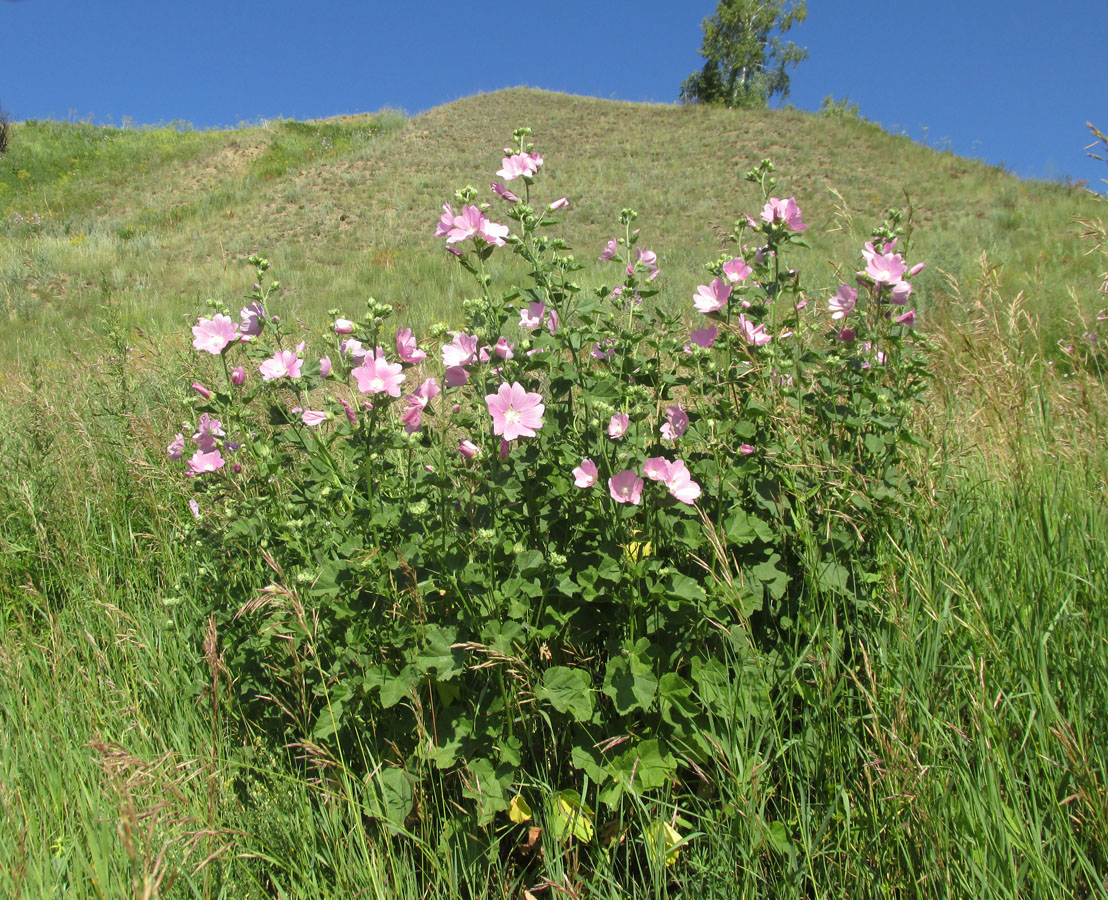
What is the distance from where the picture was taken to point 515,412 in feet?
4.83

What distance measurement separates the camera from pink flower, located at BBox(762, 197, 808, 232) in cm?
182

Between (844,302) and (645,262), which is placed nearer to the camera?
(645,262)

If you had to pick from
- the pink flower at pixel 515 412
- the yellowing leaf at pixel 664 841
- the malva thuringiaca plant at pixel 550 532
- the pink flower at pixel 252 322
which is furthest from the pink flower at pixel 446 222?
the yellowing leaf at pixel 664 841

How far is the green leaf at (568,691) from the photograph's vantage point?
1.36m

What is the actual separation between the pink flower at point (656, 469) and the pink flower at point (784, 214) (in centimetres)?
89

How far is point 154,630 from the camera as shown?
7.19ft

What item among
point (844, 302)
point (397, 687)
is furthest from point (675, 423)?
point (397, 687)

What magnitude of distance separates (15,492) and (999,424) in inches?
162

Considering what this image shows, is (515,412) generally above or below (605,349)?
below

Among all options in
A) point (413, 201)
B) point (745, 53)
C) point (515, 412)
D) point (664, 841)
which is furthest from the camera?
point (745, 53)

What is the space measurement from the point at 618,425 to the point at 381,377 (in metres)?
0.60

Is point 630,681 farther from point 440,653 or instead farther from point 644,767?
point 440,653

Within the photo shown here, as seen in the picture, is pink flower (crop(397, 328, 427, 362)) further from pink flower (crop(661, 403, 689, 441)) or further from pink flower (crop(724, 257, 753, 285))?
pink flower (crop(724, 257, 753, 285))

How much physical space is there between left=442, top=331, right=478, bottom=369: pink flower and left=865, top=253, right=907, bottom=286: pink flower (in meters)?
1.19
